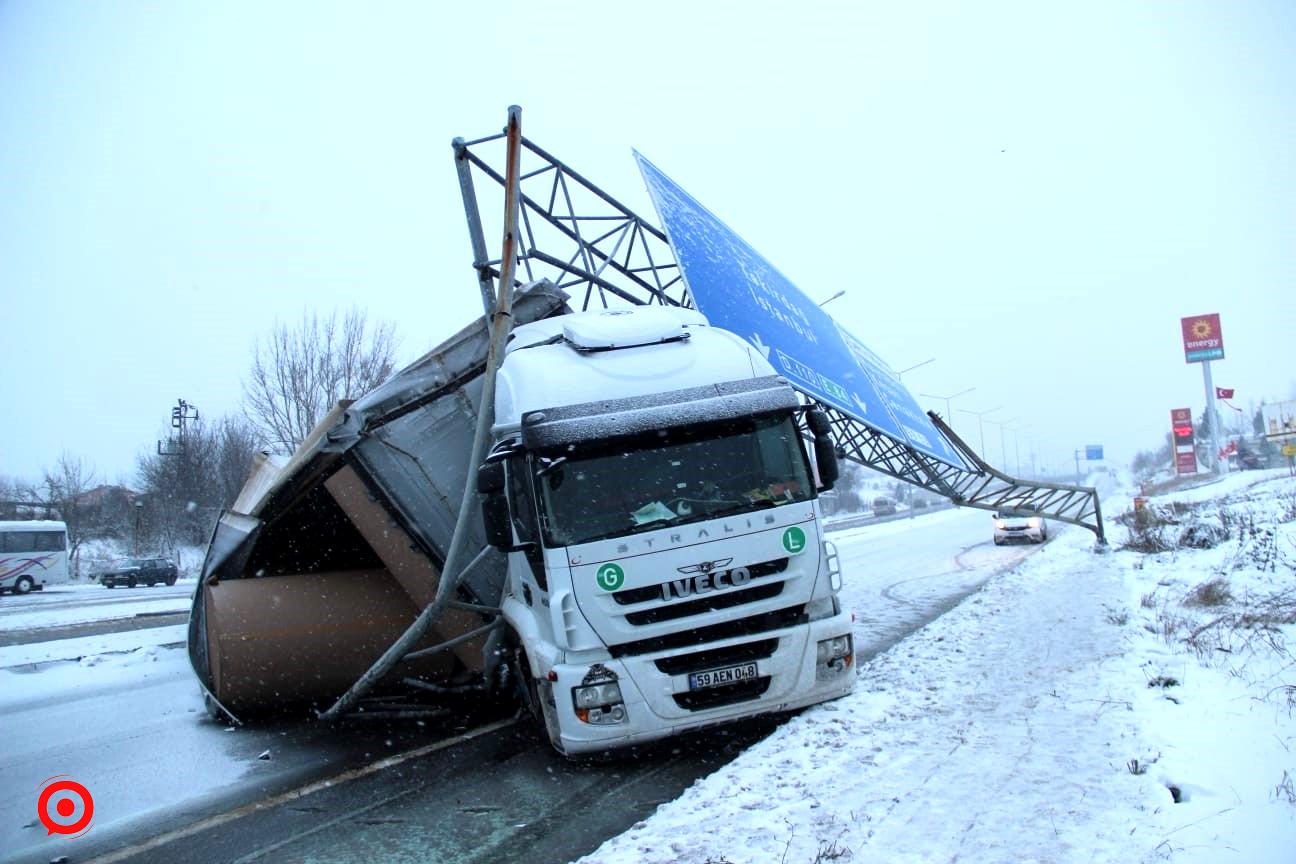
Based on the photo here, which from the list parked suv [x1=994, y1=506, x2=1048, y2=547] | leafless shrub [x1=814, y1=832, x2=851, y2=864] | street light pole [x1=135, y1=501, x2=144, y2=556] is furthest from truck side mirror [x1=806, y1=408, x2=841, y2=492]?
street light pole [x1=135, y1=501, x2=144, y2=556]

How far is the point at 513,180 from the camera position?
8266 mm

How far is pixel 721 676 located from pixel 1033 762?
1906 millimetres

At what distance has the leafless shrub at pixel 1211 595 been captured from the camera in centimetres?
1002

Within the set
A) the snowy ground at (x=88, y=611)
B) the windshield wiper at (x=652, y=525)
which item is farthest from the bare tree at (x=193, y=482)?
the windshield wiper at (x=652, y=525)

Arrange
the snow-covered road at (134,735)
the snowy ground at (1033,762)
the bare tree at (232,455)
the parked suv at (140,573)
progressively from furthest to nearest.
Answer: the bare tree at (232,455), the parked suv at (140,573), the snow-covered road at (134,735), the snowy ground at (1033,762)

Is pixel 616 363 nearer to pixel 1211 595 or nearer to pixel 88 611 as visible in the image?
pixel 1211 595

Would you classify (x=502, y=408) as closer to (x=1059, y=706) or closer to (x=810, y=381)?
(x=1059, y=706)

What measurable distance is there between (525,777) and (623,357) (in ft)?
10.2

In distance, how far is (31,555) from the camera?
3712cm

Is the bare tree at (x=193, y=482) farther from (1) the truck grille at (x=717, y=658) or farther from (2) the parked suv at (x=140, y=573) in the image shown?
(1) the truck grille at (x=717, y=658)

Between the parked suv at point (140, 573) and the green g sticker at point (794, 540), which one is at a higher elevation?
the green g sticker at point (794, 540)

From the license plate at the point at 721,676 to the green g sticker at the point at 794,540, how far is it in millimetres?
835

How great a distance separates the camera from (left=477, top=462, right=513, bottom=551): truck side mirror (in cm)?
565

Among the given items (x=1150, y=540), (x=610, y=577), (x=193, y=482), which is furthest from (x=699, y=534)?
(x=193, y=482)
